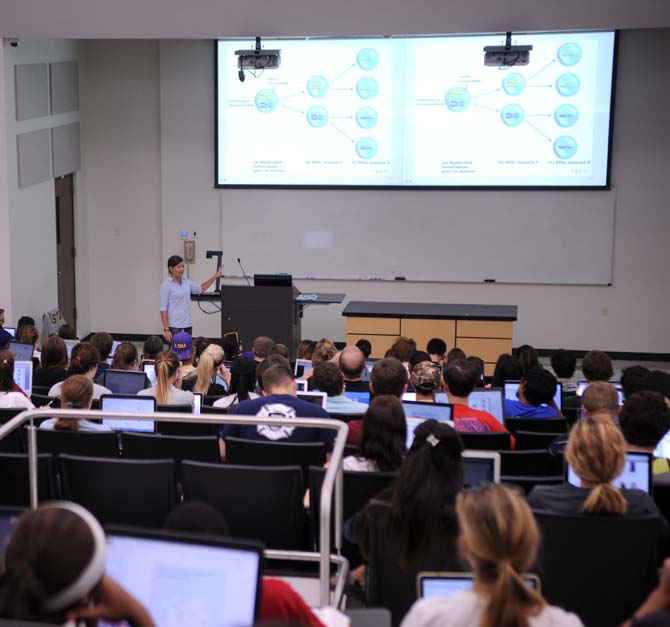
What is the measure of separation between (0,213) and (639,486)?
26.1 ft

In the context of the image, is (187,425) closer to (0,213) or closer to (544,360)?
(0,213)

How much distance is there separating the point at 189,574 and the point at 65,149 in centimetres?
998

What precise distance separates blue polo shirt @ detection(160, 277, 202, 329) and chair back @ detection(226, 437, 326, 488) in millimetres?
5788

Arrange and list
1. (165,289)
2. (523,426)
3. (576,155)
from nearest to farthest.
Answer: (523,426)
(165,289)
(576,155)

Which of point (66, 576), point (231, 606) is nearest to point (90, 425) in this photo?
point (231, 606)

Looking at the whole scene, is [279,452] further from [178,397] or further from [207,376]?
[207,376]

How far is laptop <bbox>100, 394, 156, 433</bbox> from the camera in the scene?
16.6ft

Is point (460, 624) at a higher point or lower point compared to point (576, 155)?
lower

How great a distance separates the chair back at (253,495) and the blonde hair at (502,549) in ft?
4.32

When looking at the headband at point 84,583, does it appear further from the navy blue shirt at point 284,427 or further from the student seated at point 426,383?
the student seated at point 426,383

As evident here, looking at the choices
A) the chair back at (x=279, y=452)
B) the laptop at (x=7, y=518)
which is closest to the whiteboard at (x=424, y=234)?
the chair back at (x=279, y=452)

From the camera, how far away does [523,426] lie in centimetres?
542

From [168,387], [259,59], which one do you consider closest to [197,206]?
[259,59]

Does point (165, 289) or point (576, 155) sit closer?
point (165, 289)
